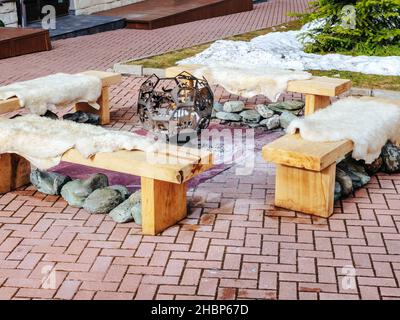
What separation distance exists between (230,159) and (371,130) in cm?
137

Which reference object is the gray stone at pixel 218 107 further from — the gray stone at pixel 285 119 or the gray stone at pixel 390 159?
the gray stone at pixel 390 159

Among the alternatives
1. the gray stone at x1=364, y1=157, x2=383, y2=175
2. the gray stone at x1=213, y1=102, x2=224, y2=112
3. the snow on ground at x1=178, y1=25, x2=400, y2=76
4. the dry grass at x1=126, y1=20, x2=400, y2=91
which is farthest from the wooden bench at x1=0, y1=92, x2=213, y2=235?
the dry grass at x1=126, y1=20, x2=400, y2=91

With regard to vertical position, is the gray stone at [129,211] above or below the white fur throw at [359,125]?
below

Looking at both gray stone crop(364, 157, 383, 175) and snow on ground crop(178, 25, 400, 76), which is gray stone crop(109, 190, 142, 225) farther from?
snow on ground crop(178, 25, 400, 76)

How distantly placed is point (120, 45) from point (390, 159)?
7460mm

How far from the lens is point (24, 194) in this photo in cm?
614

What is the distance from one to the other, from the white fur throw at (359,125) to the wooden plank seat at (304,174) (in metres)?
0.12

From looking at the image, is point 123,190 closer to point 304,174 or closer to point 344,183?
point 304,174

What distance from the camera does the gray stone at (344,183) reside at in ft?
19.6

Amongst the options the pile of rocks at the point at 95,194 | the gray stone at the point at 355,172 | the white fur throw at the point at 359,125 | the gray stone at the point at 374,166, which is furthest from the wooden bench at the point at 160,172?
the gray stone at the point at 374,166

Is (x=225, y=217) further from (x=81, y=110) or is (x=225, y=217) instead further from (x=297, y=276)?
(x=81, y=110)

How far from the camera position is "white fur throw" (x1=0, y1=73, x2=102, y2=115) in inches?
284

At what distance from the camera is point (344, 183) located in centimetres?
599

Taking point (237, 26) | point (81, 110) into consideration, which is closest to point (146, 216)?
point (81, 110)
